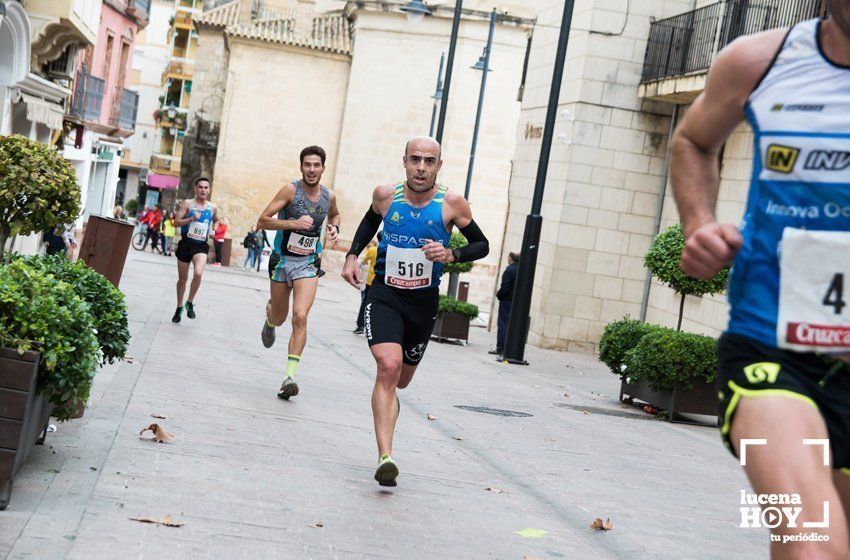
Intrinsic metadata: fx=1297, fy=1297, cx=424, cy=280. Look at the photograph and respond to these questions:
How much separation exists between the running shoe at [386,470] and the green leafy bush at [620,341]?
773 cm

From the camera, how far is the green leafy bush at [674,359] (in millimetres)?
13188

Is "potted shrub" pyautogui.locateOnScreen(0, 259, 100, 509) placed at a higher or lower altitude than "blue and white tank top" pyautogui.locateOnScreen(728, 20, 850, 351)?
lower

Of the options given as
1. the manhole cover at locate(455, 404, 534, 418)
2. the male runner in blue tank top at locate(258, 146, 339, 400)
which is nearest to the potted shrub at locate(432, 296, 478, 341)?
the manhole cover at locate(455, 404, 534, 418)

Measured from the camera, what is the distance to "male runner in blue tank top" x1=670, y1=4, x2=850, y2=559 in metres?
2.97

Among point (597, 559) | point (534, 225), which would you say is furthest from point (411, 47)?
point (597, 559)

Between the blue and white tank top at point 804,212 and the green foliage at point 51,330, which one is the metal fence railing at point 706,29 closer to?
the green foliage at point 51,330

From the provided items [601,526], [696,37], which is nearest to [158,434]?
[601,526]

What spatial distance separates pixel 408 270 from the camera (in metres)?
7.80

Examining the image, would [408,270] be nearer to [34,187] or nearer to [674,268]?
[34,187]

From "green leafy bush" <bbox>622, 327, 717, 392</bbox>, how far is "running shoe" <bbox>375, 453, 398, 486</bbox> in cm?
654

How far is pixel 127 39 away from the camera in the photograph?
45.2 metres

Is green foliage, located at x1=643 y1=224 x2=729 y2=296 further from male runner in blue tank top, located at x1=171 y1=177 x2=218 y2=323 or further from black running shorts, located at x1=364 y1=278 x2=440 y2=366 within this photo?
black running shorts, located at x1=364 y1=278 x2=440 y2=366

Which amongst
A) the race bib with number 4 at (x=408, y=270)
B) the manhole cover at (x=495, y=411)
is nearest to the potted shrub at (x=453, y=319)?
the manhole cover at (x=495, y=411)

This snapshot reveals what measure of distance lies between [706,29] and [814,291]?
19.8m
